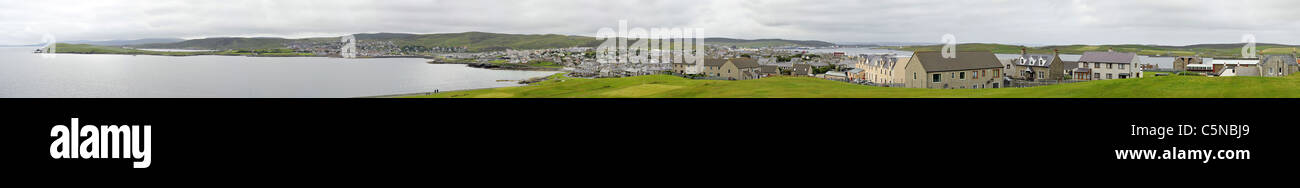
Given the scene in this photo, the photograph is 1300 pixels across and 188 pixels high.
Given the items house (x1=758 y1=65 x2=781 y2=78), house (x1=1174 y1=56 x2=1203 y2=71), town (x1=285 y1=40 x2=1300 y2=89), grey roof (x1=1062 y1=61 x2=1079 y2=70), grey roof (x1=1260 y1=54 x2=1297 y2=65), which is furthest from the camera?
house (x1=758 y1=65 x2=781 y2=78)

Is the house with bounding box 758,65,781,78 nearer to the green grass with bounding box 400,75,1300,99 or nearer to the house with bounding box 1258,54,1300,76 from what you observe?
the green grass with bounding box 400,75,1300,99

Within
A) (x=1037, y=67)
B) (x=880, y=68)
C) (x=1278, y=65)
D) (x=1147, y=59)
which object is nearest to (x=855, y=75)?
(x=880, y=68)

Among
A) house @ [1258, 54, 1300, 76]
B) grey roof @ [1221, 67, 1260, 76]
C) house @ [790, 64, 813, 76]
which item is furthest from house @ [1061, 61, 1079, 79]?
house @ [790, 64, 813, 76]

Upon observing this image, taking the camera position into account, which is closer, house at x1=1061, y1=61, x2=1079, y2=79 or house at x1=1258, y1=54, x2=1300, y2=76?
house at x1=1258, y1=54, x2=1300, y2=76

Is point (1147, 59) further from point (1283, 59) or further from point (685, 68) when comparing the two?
point (685, 68)
